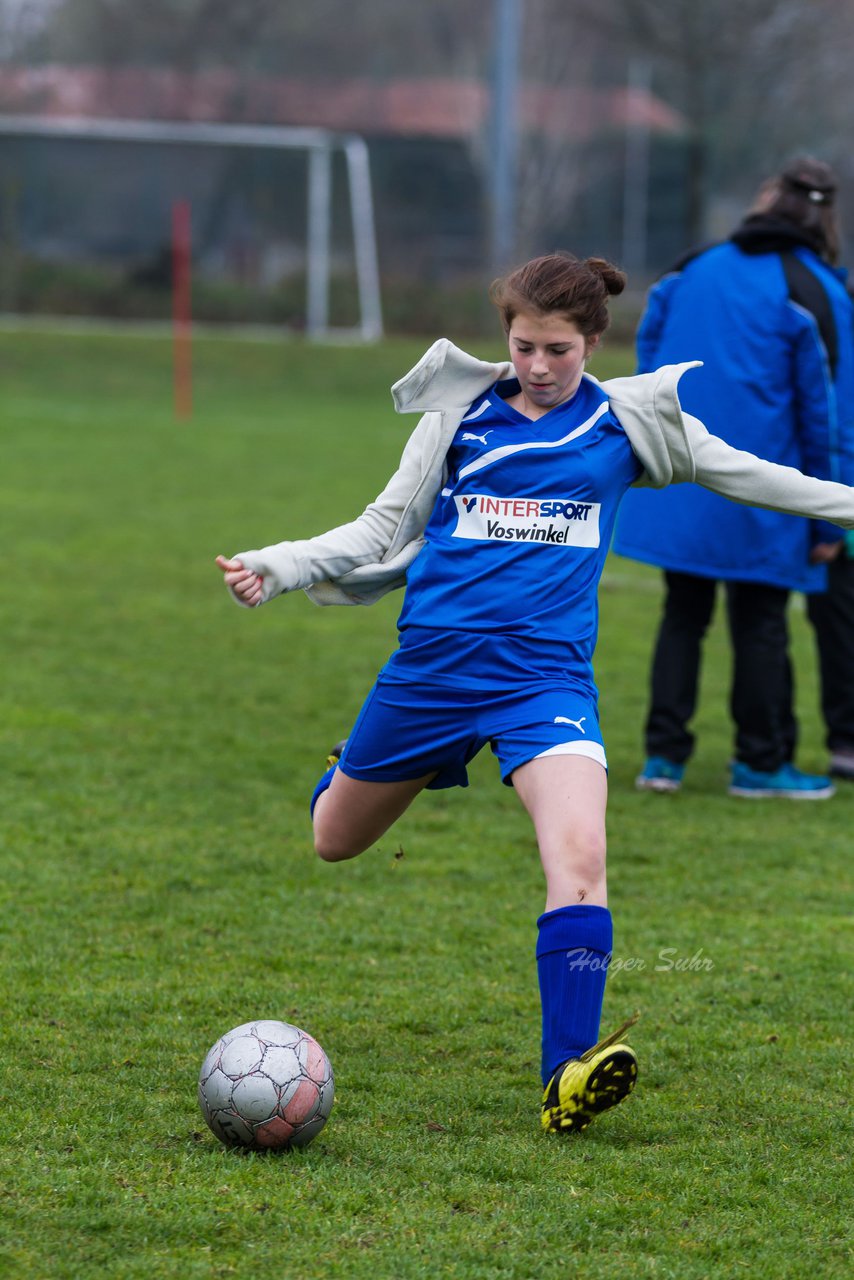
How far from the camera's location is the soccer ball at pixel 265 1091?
3398 mm

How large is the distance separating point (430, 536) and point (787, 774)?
321cm

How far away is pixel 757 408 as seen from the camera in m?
6.30

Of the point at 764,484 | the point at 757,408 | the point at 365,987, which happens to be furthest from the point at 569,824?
the point at 757,408

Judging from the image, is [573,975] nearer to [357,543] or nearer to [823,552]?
[357,543]

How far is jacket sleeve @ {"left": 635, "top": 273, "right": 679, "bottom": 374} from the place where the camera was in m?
6.52

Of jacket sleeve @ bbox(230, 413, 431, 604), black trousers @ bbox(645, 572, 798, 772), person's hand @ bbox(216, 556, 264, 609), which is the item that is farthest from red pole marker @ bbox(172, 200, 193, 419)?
person's hand @ bbox(216, 556, 264, 609)

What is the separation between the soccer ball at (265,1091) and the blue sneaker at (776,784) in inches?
137

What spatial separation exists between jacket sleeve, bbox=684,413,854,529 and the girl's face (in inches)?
12.0

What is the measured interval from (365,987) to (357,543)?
1223mm

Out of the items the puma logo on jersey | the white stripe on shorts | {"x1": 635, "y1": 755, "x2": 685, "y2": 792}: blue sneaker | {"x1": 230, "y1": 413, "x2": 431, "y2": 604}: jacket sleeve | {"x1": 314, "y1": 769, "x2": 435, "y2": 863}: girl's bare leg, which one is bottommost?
{"x1": 635, "y1": 755, "x2": 685, "y2": 792}: blue sneaker

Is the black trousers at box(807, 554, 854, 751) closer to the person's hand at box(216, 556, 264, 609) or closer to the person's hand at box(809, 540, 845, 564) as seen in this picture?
the person's hand at box(809, 540, 845, 564)

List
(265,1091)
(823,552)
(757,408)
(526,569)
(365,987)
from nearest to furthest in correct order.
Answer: (265,1091)
(526,569)
(365,987)
(757,408)
(823,552)

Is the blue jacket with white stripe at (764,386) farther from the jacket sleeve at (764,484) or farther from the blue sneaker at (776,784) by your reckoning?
the jacket sleeve at (764,484)

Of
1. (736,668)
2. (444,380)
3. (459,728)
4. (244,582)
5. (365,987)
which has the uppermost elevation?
(444,380)
